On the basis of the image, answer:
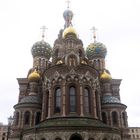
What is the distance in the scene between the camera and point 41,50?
3716 cm

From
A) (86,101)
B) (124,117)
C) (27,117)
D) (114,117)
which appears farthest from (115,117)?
(27,117)

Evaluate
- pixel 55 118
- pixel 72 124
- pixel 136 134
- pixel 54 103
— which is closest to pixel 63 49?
pixel 54 103

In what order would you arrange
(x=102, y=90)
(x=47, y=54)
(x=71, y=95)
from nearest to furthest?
1. (x=71, y=95)
2. (x=102, y=90)
3. (x=47, y=54)

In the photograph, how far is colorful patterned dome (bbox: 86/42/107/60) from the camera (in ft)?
120

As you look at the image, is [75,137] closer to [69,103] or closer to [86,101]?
[69,103]

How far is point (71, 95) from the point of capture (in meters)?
24.4

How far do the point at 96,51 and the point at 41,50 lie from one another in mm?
8610

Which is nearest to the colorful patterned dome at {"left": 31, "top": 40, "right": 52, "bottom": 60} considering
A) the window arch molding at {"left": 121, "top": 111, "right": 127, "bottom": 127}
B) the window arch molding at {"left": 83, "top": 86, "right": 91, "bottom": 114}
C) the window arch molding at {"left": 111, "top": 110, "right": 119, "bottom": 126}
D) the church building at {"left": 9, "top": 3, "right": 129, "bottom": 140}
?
the church building at {"left": 9, "top": 3, "right": 129, "bottom": 140}

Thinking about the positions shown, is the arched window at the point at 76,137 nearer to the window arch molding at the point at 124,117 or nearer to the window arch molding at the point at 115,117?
the window arch molding at the point at 115,117

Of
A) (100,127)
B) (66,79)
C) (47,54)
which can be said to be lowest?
(100,127)

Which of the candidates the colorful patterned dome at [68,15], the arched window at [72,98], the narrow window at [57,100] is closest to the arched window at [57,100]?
the narrow window at [57,100]

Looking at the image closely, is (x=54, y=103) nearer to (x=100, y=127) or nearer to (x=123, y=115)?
(x=100, y=127)

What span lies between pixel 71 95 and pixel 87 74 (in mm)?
2838

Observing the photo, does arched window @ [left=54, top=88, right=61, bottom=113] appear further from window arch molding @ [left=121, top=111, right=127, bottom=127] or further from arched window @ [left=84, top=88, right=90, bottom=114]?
window arch molding @ [left=121, top=111, right=127, bottom=127]
